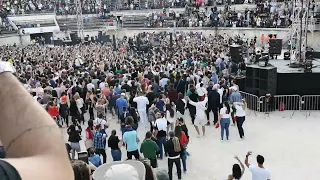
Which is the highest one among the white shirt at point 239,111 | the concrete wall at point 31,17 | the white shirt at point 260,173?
the concrete wall at point 31,17

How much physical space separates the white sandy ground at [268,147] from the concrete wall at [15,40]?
27.8 metres

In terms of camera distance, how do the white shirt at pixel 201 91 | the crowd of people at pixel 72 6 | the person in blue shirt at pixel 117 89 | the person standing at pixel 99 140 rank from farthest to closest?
the crowd of people at pixel 72 6 → the person in blue shirt at pixel 117 89 → the white shirt at pixel 201 91 → the person standing at pixel 99 140

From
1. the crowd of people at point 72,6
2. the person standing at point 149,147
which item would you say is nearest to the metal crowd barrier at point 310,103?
the person standing at point 149,147

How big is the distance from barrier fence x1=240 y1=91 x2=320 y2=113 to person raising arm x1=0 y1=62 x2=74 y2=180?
1372cm

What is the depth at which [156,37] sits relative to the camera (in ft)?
109

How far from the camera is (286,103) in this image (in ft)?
47.8

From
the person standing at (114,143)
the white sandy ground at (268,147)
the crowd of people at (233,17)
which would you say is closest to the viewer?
the person standing at (114,143)

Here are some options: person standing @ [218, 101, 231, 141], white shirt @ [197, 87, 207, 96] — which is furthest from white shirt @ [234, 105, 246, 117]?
white shirt @ [197, 87, 207, 96]

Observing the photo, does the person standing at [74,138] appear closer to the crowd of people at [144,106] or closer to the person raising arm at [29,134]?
the crowd of people at [144,106]

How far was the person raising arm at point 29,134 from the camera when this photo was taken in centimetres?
103

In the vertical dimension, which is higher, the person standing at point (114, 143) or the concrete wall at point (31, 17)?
the concrete wall at point (31, 17)

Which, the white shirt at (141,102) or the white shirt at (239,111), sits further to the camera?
the white shirt at (141,102)

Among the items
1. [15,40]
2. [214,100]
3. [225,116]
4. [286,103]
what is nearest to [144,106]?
[214,100]

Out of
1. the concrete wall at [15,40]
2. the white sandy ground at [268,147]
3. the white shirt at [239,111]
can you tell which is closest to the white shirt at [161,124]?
the white sandy ground at [268,147]
